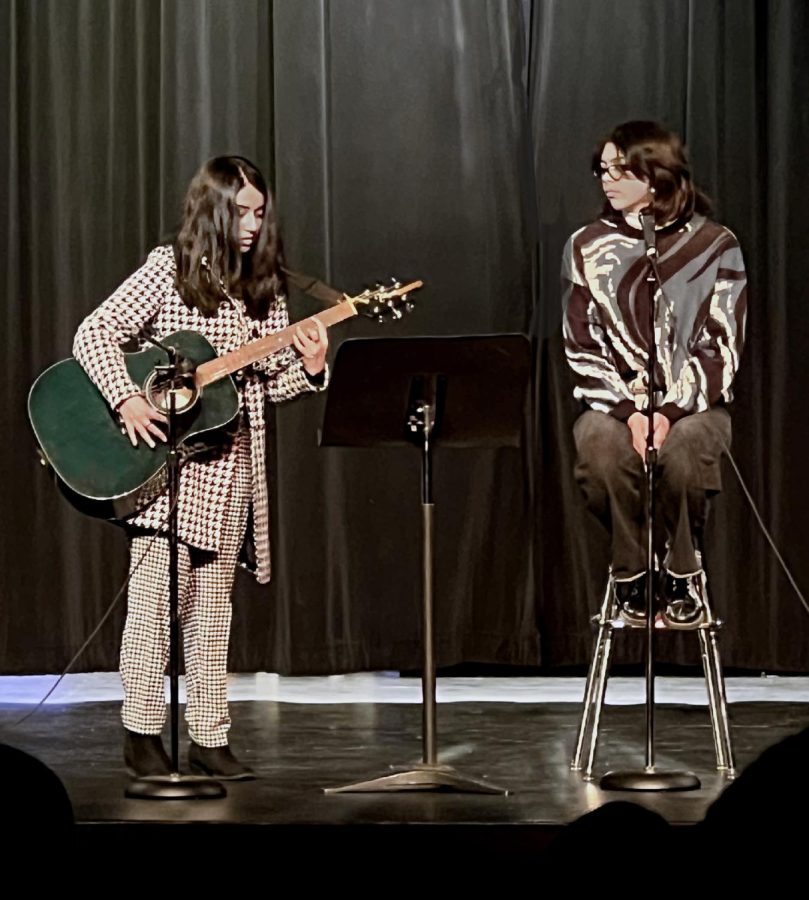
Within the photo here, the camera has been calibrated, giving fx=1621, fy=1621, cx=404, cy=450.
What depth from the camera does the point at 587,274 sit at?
4195 millimetres

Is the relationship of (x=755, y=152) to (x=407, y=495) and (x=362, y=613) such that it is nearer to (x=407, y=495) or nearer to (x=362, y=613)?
(x=407, y=495)

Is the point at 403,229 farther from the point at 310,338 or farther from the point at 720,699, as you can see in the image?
the point at 720,699

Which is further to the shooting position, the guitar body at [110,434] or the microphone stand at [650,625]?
the guitar body at [110,434]

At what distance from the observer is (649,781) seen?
3.70 meters

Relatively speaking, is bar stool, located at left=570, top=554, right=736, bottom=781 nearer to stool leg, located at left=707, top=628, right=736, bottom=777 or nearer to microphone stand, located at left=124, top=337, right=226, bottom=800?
stool leg, located at left=707, top=628, right=736, bottom=777

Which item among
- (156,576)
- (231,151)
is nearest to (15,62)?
(231,151)

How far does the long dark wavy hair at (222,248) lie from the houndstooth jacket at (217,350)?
0.03 meters

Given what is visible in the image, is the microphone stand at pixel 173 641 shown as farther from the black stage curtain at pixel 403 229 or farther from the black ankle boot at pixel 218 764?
the black stage curtain at pixel 403 229

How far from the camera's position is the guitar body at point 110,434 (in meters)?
3.80

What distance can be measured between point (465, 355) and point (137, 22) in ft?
8.25

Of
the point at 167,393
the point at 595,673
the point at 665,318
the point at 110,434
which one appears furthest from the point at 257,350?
the point at 595,673

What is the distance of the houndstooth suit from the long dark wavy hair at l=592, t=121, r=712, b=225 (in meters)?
0.99

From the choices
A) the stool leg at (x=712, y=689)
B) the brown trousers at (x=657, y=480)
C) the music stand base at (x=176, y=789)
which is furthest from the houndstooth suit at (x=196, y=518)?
the stool leg at (x=712, y=689)

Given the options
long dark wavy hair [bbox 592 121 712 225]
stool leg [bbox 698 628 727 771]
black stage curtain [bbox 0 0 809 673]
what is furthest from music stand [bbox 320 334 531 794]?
black stage curtain [bbox 0 0 809 673]
